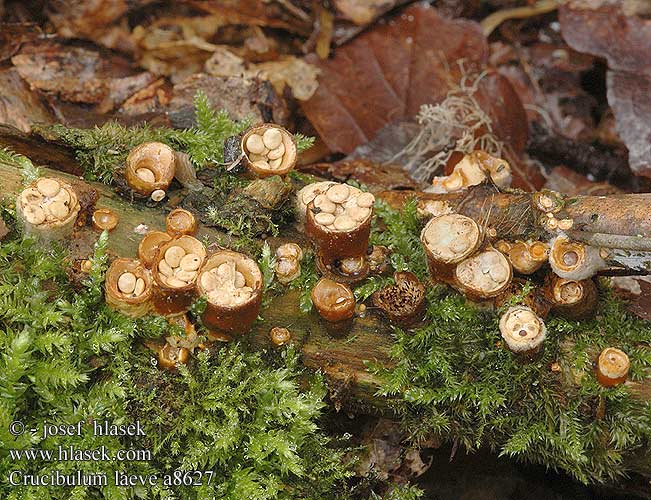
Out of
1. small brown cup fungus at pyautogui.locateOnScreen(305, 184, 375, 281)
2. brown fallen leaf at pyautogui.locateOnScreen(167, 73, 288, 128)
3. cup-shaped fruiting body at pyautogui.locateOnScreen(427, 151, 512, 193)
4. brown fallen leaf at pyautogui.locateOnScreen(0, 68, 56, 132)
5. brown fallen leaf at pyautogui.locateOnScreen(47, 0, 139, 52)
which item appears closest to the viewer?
small brown cup fungus at pyautogui.locateOnScreen(305, 184, 375, 281)

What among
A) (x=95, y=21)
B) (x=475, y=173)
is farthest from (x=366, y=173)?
(x=95, y=21)

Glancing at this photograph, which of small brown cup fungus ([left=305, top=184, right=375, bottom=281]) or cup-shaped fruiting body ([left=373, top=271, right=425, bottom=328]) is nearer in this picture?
small brown cup fungus ([left=305, top=184, right=375, bottom=281])

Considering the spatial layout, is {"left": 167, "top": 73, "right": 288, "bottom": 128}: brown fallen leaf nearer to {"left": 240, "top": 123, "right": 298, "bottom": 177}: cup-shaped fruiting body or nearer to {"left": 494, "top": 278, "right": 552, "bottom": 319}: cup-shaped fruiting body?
{"left": 240, "top": 123, "right": 298, "bottom": 177}: cup-shaped fruiting body

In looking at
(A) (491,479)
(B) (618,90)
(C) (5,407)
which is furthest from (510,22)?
(C) (5,407)

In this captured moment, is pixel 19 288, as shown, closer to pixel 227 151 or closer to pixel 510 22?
pixel 227 151

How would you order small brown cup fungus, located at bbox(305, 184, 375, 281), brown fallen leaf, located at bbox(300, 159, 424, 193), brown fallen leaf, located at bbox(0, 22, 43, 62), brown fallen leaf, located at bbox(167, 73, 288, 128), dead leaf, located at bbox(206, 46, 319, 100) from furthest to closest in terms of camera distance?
dead leaf, located at bbox(206, 46, 319, 100), brown fallen leaf, located at bbox(0, 22, 43, 62), brown fallen leaf, located at bbox(167, 73, 288, 128), brown fallen leaf, located at bbox(300, 159, 424, 193), small brown cup fungus, located at bbox(305, 184, 375, 281)

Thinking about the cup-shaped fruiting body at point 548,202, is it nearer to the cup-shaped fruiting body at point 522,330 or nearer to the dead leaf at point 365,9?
the cup-shaped fruiting body at point 522,330

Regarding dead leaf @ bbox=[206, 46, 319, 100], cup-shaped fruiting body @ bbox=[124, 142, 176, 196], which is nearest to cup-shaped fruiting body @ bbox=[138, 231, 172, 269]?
cup-shaped fruiting body @ bbox=[124, 142, 176, 196]
